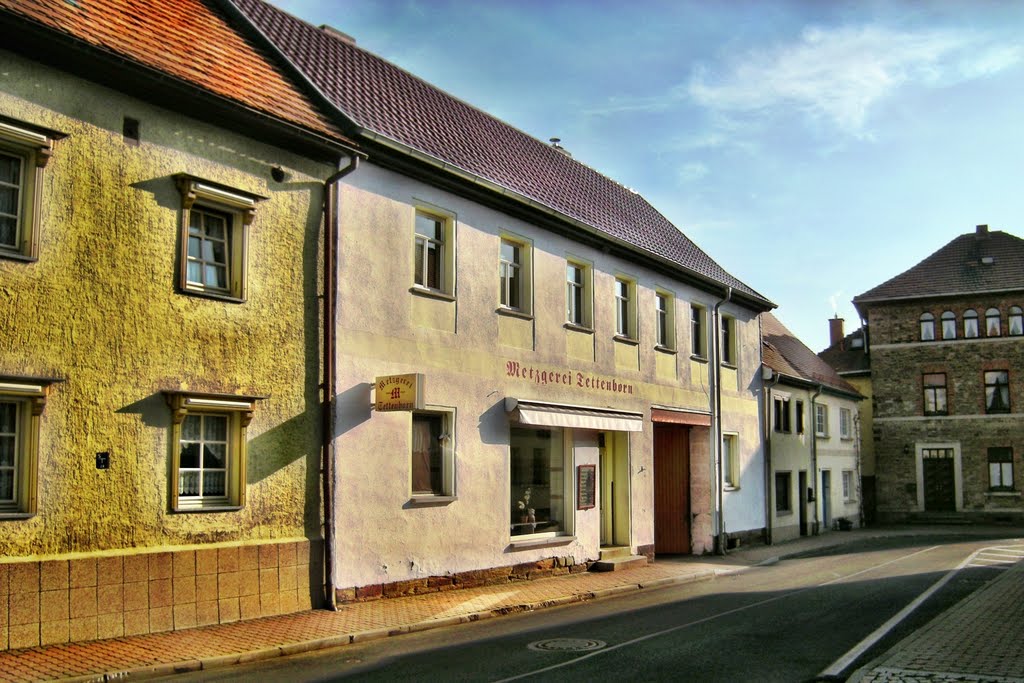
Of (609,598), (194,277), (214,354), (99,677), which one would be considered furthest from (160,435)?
(609,598)

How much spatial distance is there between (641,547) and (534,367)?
Result: 575 cm

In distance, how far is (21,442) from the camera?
10.2m

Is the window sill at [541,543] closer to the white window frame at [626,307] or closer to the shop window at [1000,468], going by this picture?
the white window frame at [626,307]

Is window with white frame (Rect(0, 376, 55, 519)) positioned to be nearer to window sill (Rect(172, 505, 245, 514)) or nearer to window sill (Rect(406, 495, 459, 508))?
window sill (Rect(172, 505, 245, 514))

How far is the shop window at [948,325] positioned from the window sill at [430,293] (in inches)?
1394

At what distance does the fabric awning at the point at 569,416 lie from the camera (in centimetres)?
1744

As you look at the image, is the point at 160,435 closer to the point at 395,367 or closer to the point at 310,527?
the point at 310,527

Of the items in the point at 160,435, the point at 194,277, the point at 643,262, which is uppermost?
the point at 643,262

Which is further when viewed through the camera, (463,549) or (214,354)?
(463,549)

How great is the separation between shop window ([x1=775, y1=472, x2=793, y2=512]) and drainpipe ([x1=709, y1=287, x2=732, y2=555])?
6582mm

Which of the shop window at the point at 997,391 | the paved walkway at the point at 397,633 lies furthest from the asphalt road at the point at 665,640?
the shop window at the point at 997,391

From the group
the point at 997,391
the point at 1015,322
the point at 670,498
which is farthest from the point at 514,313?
the point at 1015,322

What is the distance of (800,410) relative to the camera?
34062mm

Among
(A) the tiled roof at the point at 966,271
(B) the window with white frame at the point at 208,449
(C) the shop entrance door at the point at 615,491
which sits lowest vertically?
(C) the shop entrance door at the point at 615,491
